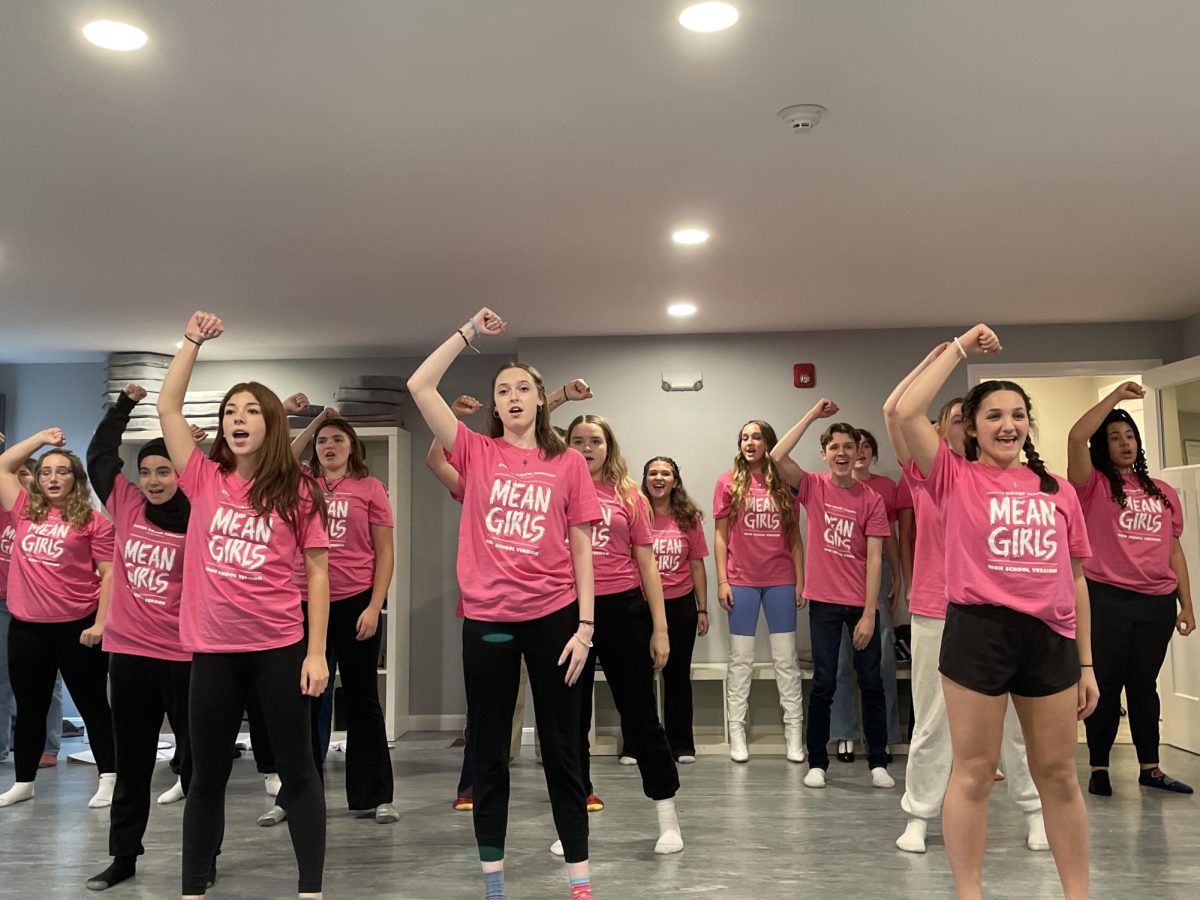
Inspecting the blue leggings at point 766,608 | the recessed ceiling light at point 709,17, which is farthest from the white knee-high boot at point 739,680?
the recessed ceiling light at point 709,17

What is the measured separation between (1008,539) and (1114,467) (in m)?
2.09

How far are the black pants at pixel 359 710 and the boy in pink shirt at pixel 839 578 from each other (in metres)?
1.86

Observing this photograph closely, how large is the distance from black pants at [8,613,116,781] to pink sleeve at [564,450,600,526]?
2625mm

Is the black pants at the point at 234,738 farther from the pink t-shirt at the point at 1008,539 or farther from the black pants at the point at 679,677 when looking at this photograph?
the black pants at the point at 679,677

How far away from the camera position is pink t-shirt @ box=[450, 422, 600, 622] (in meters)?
2.67

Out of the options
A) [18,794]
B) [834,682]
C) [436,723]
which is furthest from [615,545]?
[436,723]

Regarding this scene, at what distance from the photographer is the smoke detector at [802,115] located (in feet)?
9.39

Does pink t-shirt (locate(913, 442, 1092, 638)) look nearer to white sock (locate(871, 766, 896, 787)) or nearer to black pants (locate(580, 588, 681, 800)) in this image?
black pants (locate(580, 588, 681, 800))

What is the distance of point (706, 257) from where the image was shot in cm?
441

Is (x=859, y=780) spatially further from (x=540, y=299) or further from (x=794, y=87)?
(x=794, y=87)

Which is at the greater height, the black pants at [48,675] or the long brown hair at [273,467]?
the long brown hair at [273,467]

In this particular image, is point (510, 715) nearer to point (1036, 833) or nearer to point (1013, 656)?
point (1013, 656)

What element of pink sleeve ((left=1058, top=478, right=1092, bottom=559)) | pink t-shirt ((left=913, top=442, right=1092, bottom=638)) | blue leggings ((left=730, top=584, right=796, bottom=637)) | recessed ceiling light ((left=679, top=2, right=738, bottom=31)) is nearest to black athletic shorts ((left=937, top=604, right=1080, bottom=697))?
pink t-shirt ((left=913, top=442, right=1092, bottom=638))

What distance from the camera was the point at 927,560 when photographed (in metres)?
3.46
